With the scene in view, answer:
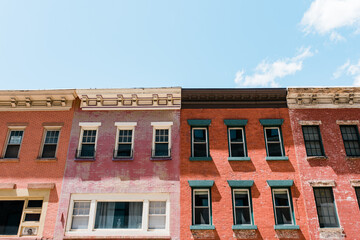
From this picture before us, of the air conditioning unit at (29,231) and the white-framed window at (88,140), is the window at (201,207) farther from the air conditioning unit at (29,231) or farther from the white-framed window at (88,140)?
the air conditioning unit at (29,231)

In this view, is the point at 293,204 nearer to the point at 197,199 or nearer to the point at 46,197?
the point at 197,199

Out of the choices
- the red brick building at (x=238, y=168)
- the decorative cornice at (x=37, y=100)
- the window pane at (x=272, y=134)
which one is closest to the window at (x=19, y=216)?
the decorative cornice at (x=37, y=100)

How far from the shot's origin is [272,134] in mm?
15375

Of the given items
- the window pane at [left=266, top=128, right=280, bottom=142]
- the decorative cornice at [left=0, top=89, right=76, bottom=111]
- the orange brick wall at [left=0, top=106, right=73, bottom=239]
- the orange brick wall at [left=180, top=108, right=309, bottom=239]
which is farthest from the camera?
the decorative cornice at [left=0, top=89, right=76, bottom=111]

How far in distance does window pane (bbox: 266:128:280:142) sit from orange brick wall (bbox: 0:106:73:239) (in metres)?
10.8

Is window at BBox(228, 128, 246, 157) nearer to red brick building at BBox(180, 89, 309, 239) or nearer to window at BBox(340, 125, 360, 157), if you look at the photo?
red brick building at BBox(180, 89, 309, 239)

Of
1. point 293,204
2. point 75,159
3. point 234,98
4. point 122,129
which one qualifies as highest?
point 234,98

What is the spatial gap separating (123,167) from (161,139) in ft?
8.18

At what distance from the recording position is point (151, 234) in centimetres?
1330

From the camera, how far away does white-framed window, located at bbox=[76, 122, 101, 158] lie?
50.0 feet

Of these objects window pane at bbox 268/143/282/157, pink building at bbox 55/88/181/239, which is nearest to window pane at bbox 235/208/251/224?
pink building at bbox 55/88/181/239

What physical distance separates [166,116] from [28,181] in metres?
7.78

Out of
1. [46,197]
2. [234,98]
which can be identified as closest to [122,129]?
[46,197]

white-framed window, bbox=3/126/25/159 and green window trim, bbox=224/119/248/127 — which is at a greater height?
green window trim, bbox=224/119/248/127
